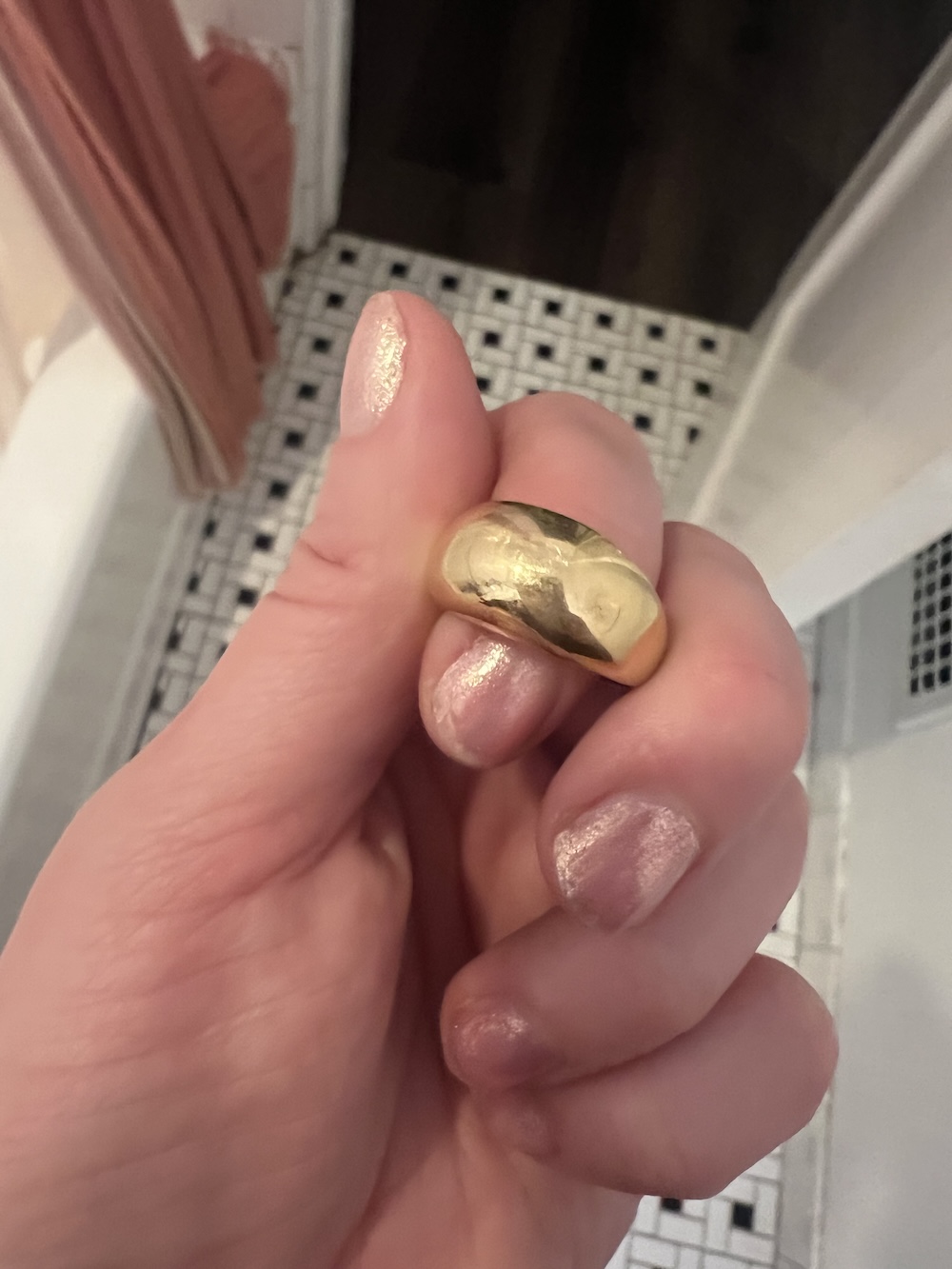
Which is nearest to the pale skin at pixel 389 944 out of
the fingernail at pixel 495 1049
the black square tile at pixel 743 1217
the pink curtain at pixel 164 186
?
the fingernail at pixel 495 1049

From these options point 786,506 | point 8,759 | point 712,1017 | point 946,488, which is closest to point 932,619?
point 786,506

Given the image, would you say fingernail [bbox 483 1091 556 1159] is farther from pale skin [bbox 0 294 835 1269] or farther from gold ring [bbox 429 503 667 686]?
gold ring [bbox 429 503 667 686]

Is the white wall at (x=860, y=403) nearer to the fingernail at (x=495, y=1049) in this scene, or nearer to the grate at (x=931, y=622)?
the grate at (x=931, y=622)

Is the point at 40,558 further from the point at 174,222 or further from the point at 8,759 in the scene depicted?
the point at 174,222

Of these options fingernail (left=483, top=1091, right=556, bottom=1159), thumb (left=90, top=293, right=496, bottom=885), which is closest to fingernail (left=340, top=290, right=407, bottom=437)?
thumb (left=90, top=293, right=496, bottom=885)

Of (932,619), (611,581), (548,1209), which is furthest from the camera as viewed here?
(932,619)

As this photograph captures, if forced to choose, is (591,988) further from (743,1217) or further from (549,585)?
(743,1217)
